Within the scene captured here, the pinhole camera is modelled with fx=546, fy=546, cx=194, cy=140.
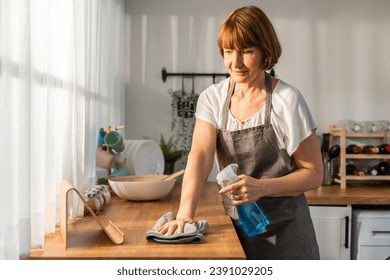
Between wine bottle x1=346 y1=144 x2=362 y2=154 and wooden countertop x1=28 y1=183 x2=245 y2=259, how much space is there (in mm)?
1383

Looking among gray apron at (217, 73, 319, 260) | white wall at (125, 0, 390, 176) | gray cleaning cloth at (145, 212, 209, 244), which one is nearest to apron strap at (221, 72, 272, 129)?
gray apron at (217, 73, 319, 260)

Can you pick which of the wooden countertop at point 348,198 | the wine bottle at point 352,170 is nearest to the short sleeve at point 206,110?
the wooden countertop at point 348,198

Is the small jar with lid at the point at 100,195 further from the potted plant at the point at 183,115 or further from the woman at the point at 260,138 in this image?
the potted plant at the point at 183,115

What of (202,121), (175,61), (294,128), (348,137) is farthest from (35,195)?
(348,137)

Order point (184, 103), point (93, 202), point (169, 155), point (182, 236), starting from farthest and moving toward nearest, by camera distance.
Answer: point (184, 103), point (169, 155), point (93, 202), point (182, 236)

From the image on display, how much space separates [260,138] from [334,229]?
1.22 meters

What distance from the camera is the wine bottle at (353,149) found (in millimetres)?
2852

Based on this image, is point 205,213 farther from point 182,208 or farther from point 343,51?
point 343,51

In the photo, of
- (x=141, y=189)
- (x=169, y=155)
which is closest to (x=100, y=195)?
(x=141, y=189)

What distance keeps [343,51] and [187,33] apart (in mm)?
863

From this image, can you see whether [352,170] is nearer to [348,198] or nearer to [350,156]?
[350,156]

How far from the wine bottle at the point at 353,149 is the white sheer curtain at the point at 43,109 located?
55.3 inches

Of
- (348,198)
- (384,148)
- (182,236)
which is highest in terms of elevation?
Result: (384,148)

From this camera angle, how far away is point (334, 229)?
2480 millimetres
